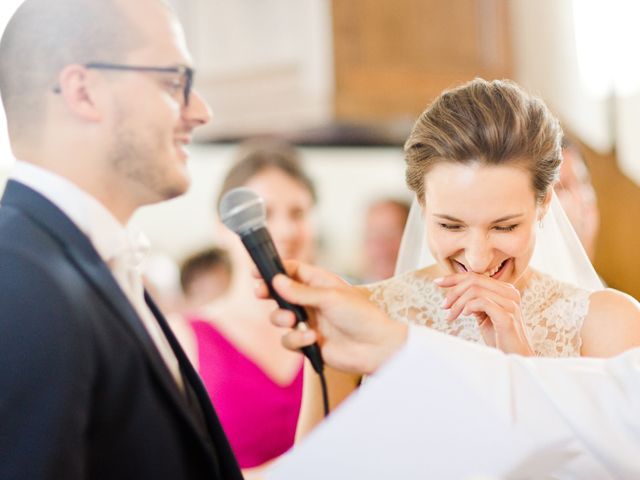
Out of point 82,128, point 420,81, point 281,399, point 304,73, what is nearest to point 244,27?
point 304,73

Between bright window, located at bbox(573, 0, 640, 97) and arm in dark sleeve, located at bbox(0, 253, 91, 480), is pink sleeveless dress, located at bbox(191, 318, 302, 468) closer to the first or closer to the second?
arm in dark sleeve, located at bbox(0, 253, 91, 480)

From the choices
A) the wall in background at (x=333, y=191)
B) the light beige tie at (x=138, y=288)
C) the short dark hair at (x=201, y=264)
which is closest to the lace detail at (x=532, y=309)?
the light beige tie at (x=138, y=288)

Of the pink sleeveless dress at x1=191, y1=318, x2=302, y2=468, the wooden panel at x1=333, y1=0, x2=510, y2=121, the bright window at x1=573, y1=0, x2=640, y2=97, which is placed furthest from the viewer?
the wooden panel at x1=333, y1=0, x2=510, y2=121

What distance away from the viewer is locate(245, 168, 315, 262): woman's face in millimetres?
1668

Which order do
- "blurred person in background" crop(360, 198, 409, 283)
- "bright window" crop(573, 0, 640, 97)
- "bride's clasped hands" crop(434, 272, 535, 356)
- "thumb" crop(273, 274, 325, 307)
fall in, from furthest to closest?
"bright window" crop(573, 0, 640, 97) < "blurred person in background" crop(360, 198, 409, 283) < "bride's clasped hands" crop(434, 272, 535, 356) < "thumb" crop(273, 274, 325, 307)

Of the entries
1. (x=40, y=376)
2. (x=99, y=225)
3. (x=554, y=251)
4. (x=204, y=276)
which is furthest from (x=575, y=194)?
(x=204, y=276)

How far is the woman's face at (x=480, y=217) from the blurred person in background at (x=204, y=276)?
5.04ft

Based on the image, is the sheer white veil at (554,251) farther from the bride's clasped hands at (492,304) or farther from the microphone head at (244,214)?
the microphone head at (244,214)

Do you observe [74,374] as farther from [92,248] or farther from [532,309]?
[532,309]

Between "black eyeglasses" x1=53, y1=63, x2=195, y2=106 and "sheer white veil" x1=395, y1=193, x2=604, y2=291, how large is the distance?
42 cm

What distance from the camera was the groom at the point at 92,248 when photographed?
760mm

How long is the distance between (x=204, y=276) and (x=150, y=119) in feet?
6.11

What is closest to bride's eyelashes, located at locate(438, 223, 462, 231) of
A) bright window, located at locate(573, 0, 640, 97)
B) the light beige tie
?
the light beige tie

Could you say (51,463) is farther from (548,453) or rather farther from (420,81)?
(420,81)
